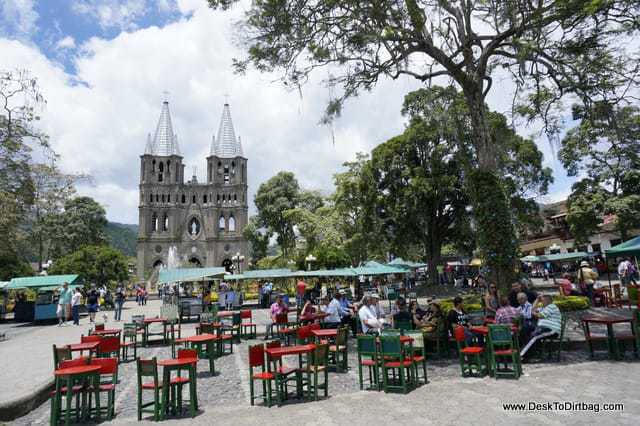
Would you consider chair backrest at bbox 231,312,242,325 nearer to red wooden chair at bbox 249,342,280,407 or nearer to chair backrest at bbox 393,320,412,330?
chair backrest at bbox 393,320,412,330

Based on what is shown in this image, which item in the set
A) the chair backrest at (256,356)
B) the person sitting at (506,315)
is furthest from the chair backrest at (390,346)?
the person sitting at (506,315)

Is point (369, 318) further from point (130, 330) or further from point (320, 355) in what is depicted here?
point (130, 330)

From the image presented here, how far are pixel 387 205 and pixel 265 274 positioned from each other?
816cm

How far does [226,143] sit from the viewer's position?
68.7m

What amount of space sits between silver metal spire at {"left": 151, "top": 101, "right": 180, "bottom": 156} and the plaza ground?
203 feet

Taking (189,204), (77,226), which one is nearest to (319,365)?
(77,226)

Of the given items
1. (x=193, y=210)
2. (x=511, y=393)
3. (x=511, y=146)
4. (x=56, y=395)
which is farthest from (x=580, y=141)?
(x=193, y=210)

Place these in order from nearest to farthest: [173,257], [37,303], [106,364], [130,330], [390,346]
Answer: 1. [106,364]
2. [390,346]
3. [130,330]
4. [37,303]
5. [173,257]

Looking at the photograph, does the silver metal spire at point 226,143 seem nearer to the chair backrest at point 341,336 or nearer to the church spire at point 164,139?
the church spire at point 164,139

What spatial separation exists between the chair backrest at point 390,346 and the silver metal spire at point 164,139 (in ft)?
215

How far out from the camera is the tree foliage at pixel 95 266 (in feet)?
97.1

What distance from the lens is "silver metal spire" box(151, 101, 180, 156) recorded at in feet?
216

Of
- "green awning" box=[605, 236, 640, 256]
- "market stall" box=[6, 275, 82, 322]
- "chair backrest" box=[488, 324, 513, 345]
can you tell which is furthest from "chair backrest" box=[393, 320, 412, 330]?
"market stall" box=[6, 275, 82, 322]

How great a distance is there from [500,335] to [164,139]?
220 ft
